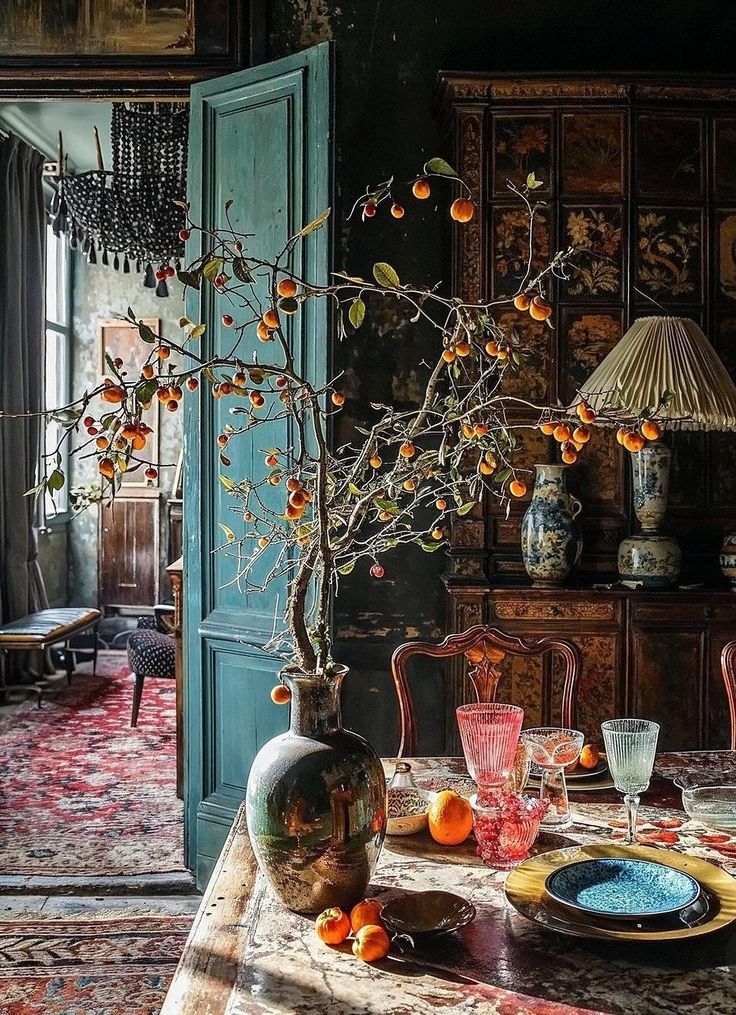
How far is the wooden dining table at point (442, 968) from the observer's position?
4.24 ft

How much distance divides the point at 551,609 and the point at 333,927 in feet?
7.68

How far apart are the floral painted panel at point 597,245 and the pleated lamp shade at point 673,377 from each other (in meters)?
0.67

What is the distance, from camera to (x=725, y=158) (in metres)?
3.82

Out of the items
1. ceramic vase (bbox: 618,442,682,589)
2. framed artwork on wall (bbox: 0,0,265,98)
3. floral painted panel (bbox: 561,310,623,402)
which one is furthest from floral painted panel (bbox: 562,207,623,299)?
framed artwork on wall (bbox: 0,0,265,98)

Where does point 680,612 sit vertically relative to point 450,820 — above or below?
above

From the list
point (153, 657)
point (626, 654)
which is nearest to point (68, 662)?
point (153, 657)

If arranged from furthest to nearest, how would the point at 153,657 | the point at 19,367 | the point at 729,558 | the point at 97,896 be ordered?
the point at 19,367
the point at 153,657
the point at 729,558
the point at 97,896

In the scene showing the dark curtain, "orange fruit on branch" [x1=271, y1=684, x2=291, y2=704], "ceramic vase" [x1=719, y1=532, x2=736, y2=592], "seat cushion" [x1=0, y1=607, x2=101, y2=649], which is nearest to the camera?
"orange fruit on branch" [x1=271, y1=684, x2=291, y2=704]

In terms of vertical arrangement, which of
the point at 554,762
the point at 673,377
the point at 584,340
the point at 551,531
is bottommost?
the point at 554,762

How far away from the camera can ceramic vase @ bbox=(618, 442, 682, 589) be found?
3.71 meters

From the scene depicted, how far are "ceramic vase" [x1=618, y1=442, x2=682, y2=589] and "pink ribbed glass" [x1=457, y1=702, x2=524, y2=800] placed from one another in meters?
1.85

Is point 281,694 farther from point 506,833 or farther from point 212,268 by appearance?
point 212,268

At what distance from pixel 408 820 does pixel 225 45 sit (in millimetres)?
2956

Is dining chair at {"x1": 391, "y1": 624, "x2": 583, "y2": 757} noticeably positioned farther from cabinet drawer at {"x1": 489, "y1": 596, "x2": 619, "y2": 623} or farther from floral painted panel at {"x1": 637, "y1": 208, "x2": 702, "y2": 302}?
floral painted panel at {"x1": 637, "y1": 208, "x2": 702, "y2": 302}
